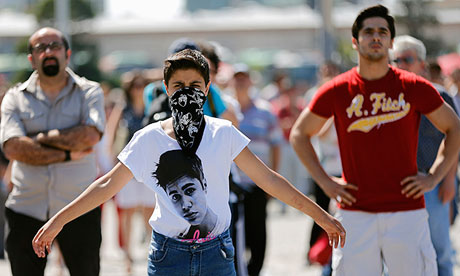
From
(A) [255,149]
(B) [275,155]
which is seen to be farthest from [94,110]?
(B) [275,155]

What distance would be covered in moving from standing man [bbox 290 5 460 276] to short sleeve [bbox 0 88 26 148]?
2.22 m

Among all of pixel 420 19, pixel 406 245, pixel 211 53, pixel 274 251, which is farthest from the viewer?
pixel 420 19

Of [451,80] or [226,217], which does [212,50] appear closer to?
[226,217]

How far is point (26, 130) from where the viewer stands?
6.47 meters

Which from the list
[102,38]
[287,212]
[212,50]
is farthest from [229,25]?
[212,50]

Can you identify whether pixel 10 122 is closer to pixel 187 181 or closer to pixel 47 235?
pixel 47 235

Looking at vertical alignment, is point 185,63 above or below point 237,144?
above

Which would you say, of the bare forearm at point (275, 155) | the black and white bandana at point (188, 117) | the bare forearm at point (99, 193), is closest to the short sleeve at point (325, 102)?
the black and white bandana at point (188, 117)

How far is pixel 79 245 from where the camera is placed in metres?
6.43

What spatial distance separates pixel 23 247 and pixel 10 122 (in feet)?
2.91

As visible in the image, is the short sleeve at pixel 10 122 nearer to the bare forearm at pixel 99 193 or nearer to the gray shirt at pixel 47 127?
the gray shirt at pixel 47 127

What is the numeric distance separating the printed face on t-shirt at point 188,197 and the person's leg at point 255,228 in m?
4.33

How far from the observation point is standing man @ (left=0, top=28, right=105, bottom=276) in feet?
20.7

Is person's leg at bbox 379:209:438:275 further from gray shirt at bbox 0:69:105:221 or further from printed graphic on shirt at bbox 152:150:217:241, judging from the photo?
gray shirt at bbox 0:69:105:221
